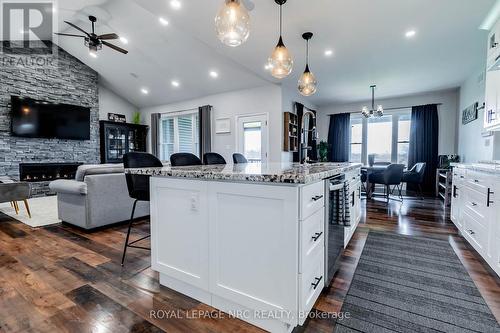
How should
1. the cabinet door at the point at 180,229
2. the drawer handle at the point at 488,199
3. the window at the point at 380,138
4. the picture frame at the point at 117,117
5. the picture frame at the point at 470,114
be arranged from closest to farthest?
the cabinet door at the point at 180,229 < the drawer handle at the point at 488,199 < the picture frame at the point at 470,114 < the window at the point at 380,138 < the picture frame at the point at 117,117

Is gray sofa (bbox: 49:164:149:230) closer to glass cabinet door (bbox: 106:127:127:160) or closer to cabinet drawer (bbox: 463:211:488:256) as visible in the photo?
cabinet drawer (bbox: 463:211:488:256)

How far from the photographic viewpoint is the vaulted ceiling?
296cm

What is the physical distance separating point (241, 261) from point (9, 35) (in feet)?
25.4

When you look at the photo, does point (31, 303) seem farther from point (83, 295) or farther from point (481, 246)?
point (481, 246)

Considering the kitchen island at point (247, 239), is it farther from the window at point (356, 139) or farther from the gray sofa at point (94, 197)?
the window at point (356, 139)

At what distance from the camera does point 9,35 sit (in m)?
5.47

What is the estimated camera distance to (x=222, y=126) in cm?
642

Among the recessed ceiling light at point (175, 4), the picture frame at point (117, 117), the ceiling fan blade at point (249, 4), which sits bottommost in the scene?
the picture frame at point (117, 117)

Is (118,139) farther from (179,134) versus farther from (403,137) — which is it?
(403,137)

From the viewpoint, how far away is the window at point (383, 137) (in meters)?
6.51

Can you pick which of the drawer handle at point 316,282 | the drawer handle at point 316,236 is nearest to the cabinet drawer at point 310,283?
the drawer handle at point 316,282

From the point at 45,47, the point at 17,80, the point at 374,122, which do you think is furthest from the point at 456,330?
the point at 45,47

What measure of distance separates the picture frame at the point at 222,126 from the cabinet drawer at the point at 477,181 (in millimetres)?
4888

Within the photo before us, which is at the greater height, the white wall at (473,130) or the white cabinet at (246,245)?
the white wall at (473,130)
